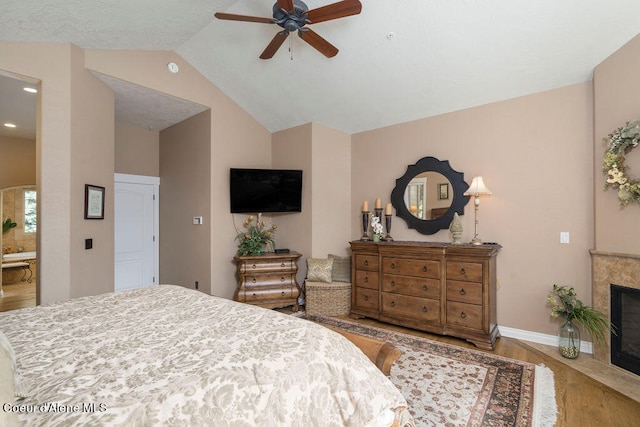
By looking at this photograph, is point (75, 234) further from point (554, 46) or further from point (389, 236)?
point (554, 46)

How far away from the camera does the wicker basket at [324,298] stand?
397 centimetres

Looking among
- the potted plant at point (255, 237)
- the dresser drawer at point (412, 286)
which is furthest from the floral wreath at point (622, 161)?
the potted plant at point (255, 237)

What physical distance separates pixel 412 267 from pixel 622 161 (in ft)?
6.74

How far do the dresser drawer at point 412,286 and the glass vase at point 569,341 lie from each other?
3.68 ft

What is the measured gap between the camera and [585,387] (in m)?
2.23

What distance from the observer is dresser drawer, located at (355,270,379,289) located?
3.72 meters

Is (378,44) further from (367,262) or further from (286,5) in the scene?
(367,262)

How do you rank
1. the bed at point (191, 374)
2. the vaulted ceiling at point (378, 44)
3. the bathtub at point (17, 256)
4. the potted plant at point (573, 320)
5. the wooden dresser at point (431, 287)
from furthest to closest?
the bathtub at point (17, 256) → the wooden dresser at point (431, 287) → the potted plant at point (573, 320) → the vaulted ceiling at point (378, 44) → the bed at point (191, 374)

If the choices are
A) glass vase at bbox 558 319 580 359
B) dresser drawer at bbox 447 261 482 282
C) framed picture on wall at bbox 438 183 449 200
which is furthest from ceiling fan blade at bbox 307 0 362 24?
glass vase at bbox 558 319 580 359

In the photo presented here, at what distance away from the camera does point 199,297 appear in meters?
1.79

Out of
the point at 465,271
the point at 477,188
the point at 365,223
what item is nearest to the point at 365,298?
the point at 365,223

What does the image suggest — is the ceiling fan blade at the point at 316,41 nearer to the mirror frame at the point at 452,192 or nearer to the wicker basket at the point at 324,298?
the mirror frame at the point at 452,192

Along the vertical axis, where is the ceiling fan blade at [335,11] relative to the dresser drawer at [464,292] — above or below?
above

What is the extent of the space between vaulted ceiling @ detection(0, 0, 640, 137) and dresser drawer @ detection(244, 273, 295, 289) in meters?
2.39
